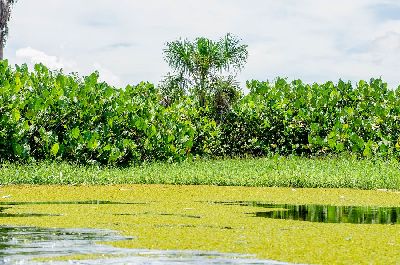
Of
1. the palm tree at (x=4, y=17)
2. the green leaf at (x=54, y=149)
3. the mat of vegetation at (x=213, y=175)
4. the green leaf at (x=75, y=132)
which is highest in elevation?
the palm tree at (x=4, y=17)

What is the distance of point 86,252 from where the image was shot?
5430 millimetres

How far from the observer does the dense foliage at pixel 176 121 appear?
1488cm

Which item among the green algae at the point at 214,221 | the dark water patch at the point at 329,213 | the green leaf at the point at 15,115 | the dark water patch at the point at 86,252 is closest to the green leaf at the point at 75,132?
the green leaf at the point at 15,115

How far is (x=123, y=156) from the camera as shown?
1631 cm

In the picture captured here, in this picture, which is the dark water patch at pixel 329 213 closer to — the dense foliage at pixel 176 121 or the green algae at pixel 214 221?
the green algae at pixel 214 221

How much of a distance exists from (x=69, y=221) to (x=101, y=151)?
26.0ft

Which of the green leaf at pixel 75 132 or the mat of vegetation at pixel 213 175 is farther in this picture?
the green leaf at pixel 75 132

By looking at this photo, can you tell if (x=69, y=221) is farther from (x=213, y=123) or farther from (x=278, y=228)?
(x=213, y=123)

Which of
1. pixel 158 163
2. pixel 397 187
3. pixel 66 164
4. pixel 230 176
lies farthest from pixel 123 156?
pixel 397 187

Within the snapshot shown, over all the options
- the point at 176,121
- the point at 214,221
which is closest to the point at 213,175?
the point at 176,121

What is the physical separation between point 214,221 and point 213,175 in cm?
578

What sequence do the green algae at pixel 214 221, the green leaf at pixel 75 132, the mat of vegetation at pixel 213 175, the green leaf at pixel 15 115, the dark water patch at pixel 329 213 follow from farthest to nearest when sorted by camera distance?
the green leaf at pixel 75 132 → the green leaf at pixel 15 115 → the mat of vegetation at pixel 213 175 → the dark water patch at pixel 329 213 → the green algae at pixel 214 221

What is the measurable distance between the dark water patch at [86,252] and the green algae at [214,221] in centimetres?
22

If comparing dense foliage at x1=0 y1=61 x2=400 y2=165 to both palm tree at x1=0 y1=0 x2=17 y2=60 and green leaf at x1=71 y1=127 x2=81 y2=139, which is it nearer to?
green leaf at x1=71 y1=127 x2=81 y2=139
